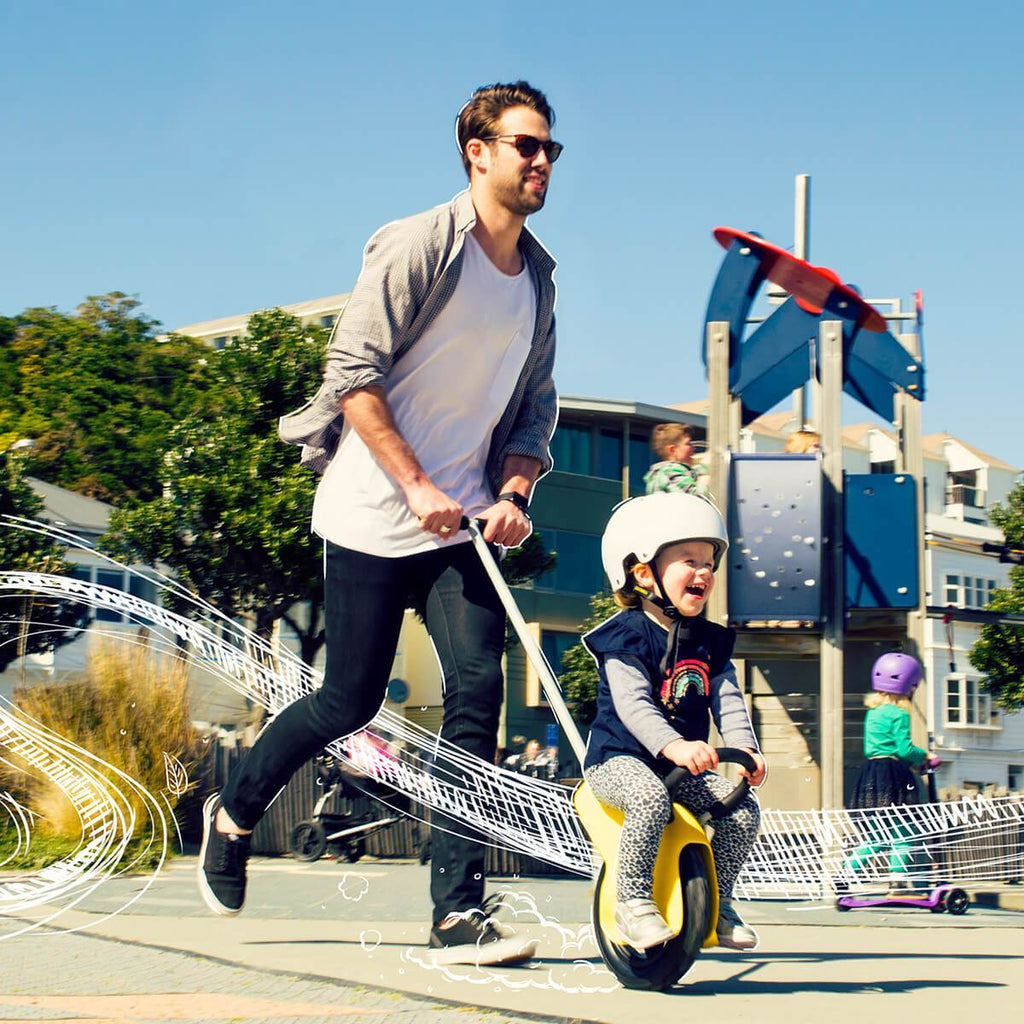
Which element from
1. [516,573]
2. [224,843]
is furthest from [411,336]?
[516,573]

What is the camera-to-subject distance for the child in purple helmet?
25.6ft

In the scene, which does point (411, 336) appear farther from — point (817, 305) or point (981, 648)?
point (981, 648)

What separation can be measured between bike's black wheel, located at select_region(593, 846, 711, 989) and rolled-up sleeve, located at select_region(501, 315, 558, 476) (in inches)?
51.6

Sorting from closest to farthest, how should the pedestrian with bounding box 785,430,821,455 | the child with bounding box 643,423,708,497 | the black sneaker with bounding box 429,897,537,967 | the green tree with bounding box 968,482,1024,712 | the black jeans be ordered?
the black sneaker with bounding box 429,897,537,967 → the black jeans → the child with bounding box 643,423,708,497 → the pedestrian with bounding box 785,430,821,455 → the green tree with bounding box 968,482,1024,712

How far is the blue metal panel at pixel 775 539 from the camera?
26.7 ft

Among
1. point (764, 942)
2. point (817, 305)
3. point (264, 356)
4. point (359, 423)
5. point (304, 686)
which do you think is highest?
point (264, 356)

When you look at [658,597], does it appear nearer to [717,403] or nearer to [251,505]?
[717,403]

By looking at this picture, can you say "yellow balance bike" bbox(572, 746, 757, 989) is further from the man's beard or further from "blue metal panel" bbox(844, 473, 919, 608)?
"blue metal panel" bbox(844, 473, 919, 608)

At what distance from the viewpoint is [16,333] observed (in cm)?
4541

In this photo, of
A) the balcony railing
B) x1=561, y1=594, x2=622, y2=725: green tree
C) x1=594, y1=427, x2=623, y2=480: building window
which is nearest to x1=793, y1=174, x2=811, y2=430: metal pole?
x1=561, y1=594, x2=622, y2=725: green tree

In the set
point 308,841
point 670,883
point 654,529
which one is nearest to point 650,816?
point 670,883

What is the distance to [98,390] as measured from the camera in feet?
133

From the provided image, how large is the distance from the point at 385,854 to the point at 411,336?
725 centimetres

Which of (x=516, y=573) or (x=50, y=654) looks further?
(x=516, y=573)
